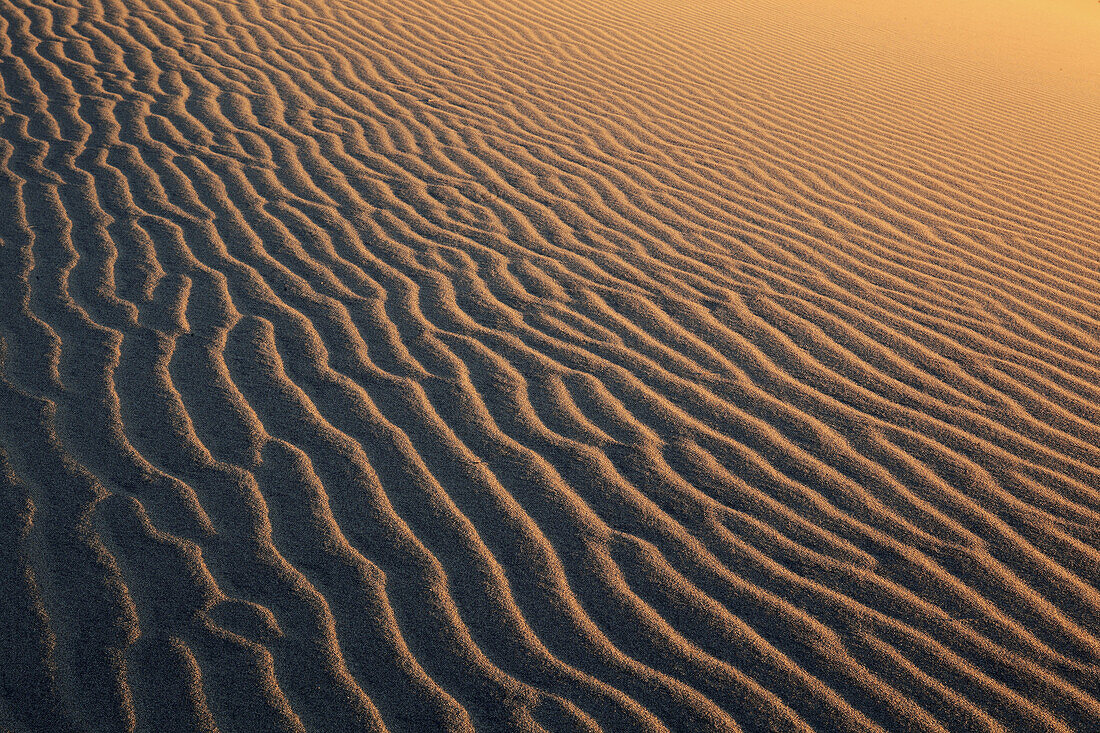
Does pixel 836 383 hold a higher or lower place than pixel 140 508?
higher

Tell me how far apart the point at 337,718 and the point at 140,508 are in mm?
1064

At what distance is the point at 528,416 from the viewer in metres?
3.29

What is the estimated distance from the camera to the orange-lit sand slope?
2381 mm

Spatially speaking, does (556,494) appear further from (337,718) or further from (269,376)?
(269,376)

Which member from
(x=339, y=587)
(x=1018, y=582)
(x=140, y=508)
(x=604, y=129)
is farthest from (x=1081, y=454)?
(x=604, y=129)

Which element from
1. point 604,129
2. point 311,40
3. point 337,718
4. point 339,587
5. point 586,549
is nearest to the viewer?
point 337,718

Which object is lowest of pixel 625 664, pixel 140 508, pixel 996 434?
pixel 140 508

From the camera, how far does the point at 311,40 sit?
750 centimetres

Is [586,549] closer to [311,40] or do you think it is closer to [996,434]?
[996,434]

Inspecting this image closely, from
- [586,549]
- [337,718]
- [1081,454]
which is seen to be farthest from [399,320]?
[1081,454]

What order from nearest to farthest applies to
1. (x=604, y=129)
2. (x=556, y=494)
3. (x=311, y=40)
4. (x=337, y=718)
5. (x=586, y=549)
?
1. (x=337, y=718)
2. (x=586, y=549)
3. (x=556, y=494)
4. (x=604, y=129)
5. (x=311, y=40)

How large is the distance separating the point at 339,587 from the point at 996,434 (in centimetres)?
265

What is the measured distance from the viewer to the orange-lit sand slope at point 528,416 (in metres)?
2.38

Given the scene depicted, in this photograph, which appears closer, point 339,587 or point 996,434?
point 339,587
